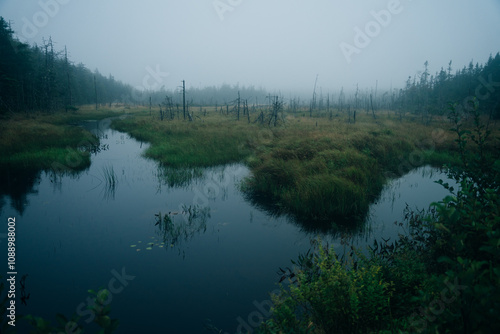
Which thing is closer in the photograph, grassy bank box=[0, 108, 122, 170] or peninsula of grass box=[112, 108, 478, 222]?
peninsula of grass box=[112, 108, 478, 222]

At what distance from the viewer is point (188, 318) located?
4703 millimetres

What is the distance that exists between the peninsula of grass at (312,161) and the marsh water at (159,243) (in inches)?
32.4

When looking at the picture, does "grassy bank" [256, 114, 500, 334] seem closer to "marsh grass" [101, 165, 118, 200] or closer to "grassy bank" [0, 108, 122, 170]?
"marsh grass" [101, 165, 118, 200]

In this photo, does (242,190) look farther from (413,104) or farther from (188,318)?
(413,104)

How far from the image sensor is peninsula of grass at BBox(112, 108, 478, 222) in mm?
8797

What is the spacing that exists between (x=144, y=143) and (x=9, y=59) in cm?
2703

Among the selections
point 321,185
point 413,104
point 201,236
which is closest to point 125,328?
point 201,236

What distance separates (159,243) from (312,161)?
7.64 metres

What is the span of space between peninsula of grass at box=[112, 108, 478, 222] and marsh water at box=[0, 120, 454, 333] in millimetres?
822

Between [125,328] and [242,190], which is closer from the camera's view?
[125,328]

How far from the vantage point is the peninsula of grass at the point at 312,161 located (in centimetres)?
880

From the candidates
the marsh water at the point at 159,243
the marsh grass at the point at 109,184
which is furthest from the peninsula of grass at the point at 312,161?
the marsh grass at the point at 109,184

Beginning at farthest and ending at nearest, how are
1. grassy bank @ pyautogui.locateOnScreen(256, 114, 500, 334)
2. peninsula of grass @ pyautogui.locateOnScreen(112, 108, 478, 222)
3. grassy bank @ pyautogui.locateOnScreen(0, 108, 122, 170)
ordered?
grassy bank @ pyautogui.locateOnScreen(0, 108, 122, 170) → peninsula of grass @ pyautogui.locateOnScreen(112, 108, 478, 222) → grassy bank @ pyautogui.locateOnScreen(256, 114, 500, 334)

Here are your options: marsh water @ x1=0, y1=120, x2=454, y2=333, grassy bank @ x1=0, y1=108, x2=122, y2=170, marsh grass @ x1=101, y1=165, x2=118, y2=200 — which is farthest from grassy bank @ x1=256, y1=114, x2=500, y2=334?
grassy bank @ x1=0, y1=108, x2=122, y2=170
